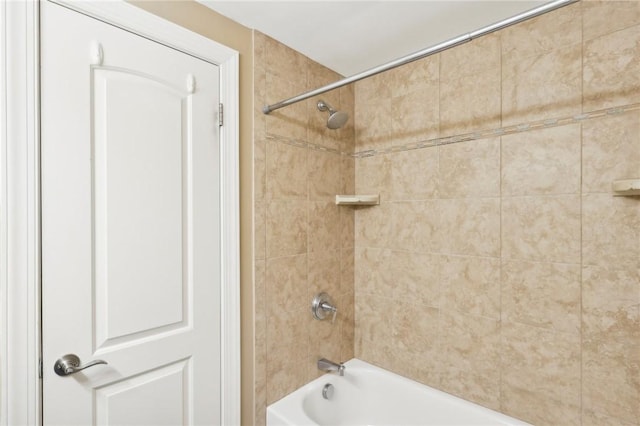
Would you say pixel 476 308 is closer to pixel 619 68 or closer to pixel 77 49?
pixel 619 68

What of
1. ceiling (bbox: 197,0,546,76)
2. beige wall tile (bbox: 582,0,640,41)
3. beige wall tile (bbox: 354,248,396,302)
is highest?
ceiling (bbox: 197,0,546,76)

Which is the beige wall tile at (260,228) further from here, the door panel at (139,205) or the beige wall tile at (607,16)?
the beige wall tile at (607,16)

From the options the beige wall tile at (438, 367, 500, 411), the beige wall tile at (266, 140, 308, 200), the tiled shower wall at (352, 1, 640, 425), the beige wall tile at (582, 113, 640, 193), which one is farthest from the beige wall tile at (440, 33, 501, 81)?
the beige wall tile at (438, 367, 500, 411)

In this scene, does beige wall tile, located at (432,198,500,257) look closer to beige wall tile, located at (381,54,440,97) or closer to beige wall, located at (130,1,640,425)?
beige wall, located at (130,1,640,425)

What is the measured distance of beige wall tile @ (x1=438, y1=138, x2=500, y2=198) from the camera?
1553 millimetres

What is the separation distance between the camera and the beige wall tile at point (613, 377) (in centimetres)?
123

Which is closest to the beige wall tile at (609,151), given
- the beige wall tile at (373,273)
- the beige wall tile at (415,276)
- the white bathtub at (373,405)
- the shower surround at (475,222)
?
the shower surround at (475,222)

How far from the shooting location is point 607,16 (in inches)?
50.5

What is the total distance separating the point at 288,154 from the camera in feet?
5.54

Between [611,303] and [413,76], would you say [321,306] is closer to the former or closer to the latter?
[611,303]

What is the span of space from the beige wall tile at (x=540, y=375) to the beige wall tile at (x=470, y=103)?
98cm

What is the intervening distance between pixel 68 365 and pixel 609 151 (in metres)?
2.08

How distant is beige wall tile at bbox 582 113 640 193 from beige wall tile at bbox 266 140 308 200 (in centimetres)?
126

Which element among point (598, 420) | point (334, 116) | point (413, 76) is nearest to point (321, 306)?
point (334, 116)
